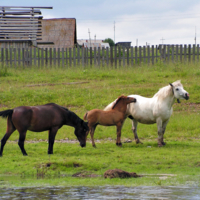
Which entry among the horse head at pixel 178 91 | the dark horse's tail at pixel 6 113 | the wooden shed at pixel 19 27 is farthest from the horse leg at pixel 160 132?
the wooden shed at pixel 19 27

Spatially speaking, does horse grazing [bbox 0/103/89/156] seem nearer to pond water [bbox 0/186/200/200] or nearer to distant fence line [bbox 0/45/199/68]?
pond water [bbox 0/186/200/200]

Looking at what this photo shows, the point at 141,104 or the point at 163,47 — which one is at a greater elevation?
the point at 163,47

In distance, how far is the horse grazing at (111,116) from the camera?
1159cm

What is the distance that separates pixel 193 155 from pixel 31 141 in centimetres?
571

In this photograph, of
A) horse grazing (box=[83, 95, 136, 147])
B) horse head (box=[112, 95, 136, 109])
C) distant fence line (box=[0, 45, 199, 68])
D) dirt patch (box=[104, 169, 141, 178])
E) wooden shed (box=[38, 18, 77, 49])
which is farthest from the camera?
wooden shed (box=[38, 18, 77, 49])

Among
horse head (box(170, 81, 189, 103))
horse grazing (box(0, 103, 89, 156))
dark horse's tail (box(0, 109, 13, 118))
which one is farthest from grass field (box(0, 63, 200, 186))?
horse head (box(170, 81, 189, 103))

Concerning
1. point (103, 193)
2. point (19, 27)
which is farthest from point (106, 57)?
point (103, 193)

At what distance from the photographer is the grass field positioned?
342 inches

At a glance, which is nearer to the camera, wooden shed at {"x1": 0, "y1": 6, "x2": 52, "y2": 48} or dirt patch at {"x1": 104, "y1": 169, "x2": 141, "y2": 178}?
dirt patch at {"x1": 104, "y1": 169, "x2": 141, "y2": 178}

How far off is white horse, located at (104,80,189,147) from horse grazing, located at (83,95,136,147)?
392mm

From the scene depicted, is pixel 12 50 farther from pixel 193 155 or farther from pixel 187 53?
pixel 193 155

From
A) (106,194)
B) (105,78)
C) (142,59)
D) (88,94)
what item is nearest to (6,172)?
(106,194)

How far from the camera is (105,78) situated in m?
23.0

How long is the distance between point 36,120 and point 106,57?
53.6 feet
